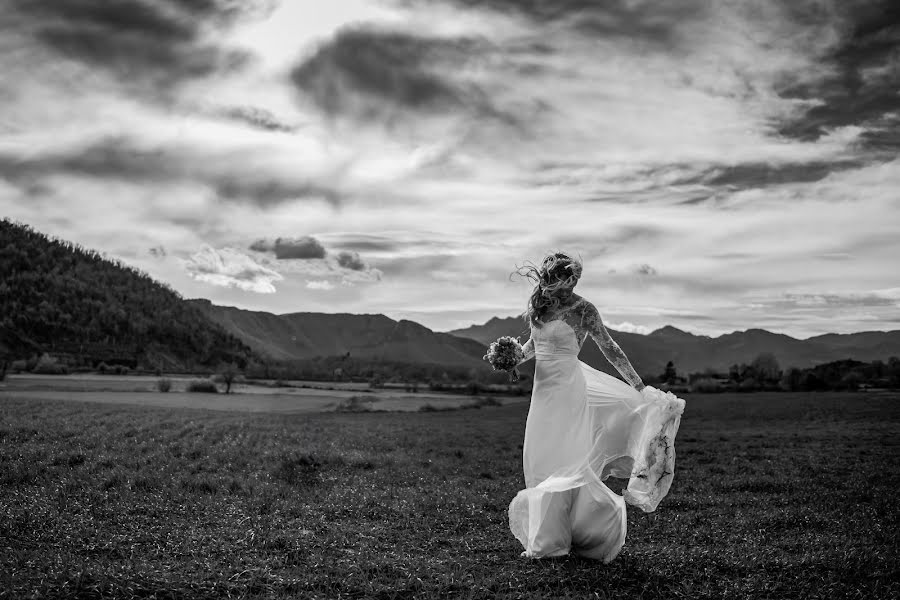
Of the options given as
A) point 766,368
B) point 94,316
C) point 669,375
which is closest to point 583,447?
point 669,375

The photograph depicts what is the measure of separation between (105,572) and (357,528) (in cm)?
485

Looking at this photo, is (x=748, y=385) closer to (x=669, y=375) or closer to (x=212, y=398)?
(x=669, y=375)

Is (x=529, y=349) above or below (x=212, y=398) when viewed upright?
above

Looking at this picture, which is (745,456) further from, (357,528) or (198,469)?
(198,469)

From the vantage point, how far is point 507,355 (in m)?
11.3

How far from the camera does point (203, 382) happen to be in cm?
5900

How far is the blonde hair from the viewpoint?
1022 cm

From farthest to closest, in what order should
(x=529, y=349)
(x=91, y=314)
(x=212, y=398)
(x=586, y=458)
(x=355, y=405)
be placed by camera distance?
(x=91, y=314), (x=355, y=405), (x=212, y=398), (x=529, y=349), (x=586, y=458)

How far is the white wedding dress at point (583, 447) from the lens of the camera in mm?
9984

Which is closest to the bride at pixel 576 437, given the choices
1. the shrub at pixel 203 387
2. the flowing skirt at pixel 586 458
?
the flowing skirt at pixel 586 458

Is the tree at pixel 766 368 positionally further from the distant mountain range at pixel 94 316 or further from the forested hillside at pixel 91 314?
the forested hillside at pixel 91 314

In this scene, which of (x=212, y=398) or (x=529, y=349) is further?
(x=212, y=398)

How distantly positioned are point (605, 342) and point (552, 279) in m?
1.43

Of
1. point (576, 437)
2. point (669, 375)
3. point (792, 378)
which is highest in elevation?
point (576, 437)
